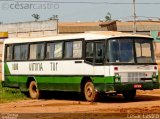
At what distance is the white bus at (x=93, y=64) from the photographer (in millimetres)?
19641

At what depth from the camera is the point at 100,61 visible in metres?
20.0

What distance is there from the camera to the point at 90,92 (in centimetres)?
2062

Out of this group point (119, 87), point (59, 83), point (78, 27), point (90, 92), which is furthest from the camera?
point (78, 27)

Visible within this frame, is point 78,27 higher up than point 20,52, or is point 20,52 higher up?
point 78,27

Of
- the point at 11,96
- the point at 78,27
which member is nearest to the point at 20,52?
the point at 11,96

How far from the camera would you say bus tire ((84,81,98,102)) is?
20366 millimetres

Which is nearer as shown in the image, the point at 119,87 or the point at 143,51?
the point at 119,87

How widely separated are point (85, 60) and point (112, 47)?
1358 millimetres

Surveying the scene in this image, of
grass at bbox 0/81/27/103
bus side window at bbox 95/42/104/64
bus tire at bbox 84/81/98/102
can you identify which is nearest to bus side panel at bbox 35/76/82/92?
bus tire at bbox 84/81/98/102

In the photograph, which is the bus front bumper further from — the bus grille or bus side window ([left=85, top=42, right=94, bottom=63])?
Result: bus side window ([left=85, top=42, right=94, bottom=63])

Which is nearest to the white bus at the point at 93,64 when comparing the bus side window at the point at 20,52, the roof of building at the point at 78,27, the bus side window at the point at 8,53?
the bus side window at the point at 20,52

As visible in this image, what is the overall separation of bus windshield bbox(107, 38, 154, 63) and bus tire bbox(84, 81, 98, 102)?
4.85ft

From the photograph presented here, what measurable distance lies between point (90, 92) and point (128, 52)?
215 centimetres

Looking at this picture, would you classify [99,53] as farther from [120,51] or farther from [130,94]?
[130,94]
